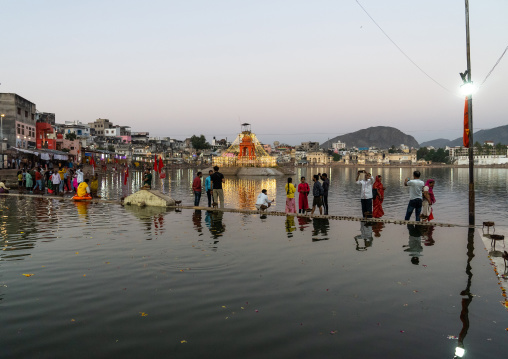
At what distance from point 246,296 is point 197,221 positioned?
10.1 meters

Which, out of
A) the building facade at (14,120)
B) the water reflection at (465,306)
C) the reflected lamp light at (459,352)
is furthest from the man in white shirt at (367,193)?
the building facade at (14,120)

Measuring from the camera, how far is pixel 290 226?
16469 millimetres

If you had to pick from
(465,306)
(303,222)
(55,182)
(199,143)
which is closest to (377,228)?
(303,222)

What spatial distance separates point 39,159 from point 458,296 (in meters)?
61.3

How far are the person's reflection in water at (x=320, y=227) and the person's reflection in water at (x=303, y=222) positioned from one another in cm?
27

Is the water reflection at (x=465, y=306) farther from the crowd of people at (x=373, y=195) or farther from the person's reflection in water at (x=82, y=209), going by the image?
the person's reflection in water at (x=82, y=209)

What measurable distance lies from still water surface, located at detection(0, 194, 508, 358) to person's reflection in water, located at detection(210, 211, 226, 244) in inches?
17.0

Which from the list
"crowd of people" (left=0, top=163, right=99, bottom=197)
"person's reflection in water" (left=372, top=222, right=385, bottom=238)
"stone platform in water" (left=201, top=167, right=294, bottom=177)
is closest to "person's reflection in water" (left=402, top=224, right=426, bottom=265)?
"person's reflection in water" (left=372, top=222, right=385, bottom=238)

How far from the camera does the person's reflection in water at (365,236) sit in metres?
12.5

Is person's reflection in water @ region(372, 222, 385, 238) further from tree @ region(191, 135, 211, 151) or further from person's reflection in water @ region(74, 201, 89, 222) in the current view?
tree @ region(191, 135, 211, 151)

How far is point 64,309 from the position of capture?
23.3 feet

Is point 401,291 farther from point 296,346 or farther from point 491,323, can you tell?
point 296,346

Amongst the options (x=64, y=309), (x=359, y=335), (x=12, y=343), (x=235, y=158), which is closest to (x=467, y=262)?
(x=359, y=335)

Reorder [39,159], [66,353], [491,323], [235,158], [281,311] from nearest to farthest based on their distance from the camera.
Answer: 1. [66,353]
2. [491,323]
3. [281,311]
4. [39,159]
5. [235,158]
